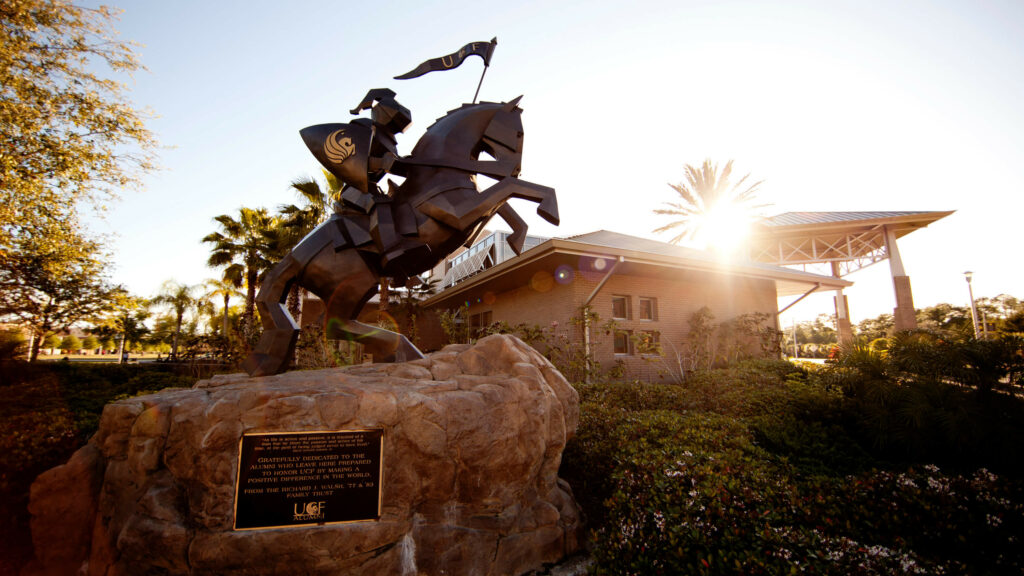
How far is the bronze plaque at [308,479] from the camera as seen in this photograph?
3047 millimetres

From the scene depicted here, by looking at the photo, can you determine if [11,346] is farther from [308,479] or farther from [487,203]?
[487,203]

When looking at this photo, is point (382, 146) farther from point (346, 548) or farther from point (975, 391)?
point (975, 391)

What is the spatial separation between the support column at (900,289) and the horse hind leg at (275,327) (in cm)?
2269

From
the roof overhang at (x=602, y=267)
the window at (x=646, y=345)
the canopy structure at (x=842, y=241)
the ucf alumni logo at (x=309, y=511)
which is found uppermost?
the canopy structure at (x=842, y=241)

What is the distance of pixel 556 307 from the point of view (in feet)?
40.8

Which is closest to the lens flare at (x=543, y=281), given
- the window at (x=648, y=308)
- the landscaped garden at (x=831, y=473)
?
the window at (x=648, y=308)

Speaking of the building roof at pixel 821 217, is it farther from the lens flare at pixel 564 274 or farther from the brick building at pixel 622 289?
the lens flare at pixel 564 274

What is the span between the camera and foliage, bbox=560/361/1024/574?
2.43 meters

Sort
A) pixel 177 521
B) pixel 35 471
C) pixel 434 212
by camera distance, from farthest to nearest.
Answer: pixel 434 212
pixel 35 471
pixel 177 521

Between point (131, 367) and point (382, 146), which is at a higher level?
point (382, 146)

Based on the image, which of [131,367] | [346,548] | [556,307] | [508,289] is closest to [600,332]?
[556,307]

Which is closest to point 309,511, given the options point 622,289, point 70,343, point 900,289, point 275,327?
point 275,327

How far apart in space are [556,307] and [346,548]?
9762 mm

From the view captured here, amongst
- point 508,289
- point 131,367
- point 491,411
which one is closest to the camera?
point 491,411
